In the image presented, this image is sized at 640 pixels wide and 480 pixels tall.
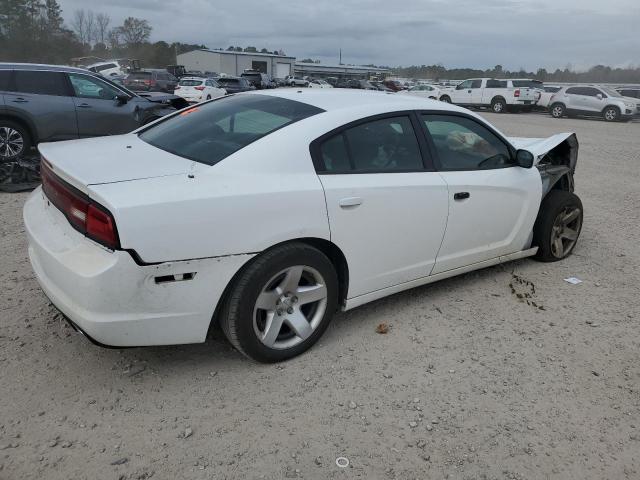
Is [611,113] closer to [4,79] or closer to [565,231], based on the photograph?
[565,231]

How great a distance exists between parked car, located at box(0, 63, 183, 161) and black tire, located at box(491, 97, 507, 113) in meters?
23.2

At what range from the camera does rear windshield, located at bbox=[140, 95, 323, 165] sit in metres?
3.05

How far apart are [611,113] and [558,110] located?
237 centimetres

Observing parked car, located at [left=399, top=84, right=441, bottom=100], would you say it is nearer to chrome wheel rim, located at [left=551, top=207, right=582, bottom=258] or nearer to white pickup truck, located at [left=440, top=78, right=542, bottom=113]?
white pickup truck, located at [left=440, top=78, right=542, bottom=113]

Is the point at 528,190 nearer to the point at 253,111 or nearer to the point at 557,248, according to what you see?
the point at 557,248

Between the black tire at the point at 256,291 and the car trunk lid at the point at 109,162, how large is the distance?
2.06ft

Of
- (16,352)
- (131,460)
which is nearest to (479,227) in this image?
(131,460)

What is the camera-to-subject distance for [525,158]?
161 inches

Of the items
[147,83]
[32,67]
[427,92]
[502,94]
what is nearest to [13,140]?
[32,67]

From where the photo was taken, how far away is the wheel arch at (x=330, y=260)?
A: 8.96ft

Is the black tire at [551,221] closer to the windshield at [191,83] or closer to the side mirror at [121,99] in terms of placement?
the side mirror at [121,99]

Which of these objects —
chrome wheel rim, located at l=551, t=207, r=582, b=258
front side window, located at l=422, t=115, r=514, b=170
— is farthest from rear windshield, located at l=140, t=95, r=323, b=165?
chrome wheel rim, located at l=551, t=207, r=582, b=258

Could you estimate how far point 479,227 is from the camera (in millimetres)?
3873

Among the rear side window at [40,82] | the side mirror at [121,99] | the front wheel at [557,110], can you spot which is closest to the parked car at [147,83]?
the side mirror at [121,99]
